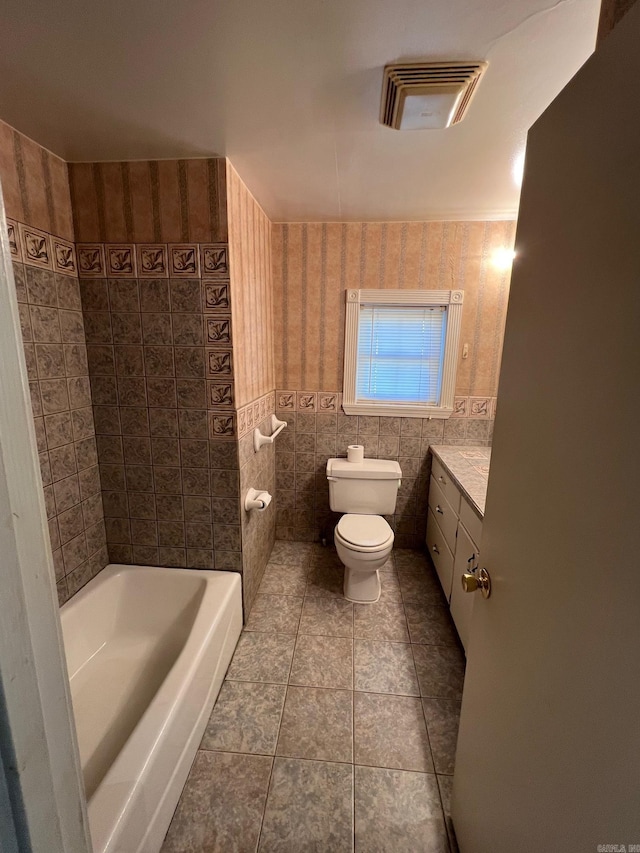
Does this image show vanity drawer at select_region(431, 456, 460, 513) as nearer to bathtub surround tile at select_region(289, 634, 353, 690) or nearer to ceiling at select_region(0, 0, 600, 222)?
bathtub surround tile at select_region(289, 634, 353, 690)

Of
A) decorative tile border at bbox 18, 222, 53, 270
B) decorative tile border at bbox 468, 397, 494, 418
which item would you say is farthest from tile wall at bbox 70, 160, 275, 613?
decorative tile border at bbox 468, 397, 494, 418

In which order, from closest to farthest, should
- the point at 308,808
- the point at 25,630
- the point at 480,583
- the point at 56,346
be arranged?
the point at 25,630 → the point at 480,583 → the point at 308,808 → the point at 56,346

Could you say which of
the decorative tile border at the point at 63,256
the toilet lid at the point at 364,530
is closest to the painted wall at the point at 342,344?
the toilet lid at the point at 364,530

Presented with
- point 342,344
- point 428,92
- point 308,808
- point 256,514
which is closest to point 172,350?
point 256,514

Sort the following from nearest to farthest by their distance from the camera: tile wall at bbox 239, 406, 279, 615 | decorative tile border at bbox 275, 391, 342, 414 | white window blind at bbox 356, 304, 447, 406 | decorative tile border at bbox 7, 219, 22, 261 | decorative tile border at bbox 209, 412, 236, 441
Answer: decorative tile border at bbox 7, 219, 22, 261 < decorative tile border at bbox 209, 412, 236, 441 < tile wall at bbox 239, 406, 279, 615 < white window blind at bbox 356, 304, 447, 406 < decorative tile border at bbox 275, 391, 342, 414

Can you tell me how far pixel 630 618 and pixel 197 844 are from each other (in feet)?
4.65

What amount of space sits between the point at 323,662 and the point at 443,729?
22.0 inches

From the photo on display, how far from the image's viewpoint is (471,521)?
1.57 meters

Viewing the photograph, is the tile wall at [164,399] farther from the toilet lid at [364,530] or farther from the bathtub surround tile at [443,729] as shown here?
the bathtub surround tile at [443,729]

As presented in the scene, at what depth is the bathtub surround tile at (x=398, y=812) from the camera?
40.9 inches

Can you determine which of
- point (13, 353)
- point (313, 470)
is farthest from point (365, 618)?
point (13, 353)

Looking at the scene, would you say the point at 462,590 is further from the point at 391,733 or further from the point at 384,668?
the point at 391,733

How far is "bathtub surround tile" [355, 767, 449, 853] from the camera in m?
1.04

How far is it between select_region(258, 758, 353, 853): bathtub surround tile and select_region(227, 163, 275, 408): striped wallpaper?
4.73ft
